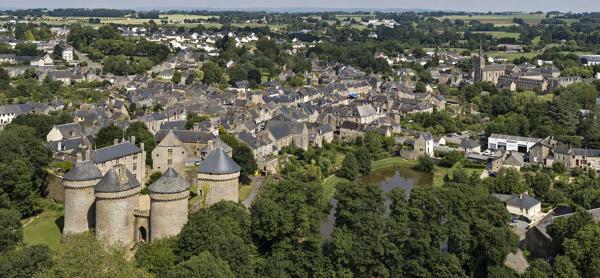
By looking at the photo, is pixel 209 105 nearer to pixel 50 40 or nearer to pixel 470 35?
pixel 50 40

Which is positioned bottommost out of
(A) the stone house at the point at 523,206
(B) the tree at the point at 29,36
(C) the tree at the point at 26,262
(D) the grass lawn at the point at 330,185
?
(D) the grass lawn at the point at 330,185

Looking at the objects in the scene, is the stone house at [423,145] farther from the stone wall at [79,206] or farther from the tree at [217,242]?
the stone wall at [79,206]

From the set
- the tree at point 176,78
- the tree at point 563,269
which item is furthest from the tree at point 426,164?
the tree at point 176,78

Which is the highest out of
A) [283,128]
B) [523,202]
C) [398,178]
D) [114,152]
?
[114,152]

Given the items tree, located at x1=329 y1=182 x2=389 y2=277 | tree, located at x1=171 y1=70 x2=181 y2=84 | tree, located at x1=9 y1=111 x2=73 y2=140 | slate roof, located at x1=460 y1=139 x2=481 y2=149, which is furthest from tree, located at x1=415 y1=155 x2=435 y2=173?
tree, located at x1=171 y1=70 x2=181 y2=84

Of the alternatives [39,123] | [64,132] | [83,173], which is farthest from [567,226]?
[39,123]

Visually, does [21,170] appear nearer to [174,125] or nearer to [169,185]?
[169,185]
